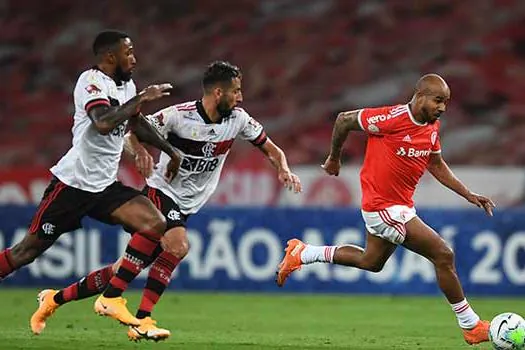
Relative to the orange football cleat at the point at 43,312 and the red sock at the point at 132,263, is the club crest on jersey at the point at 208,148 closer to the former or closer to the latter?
the red sock at the point at 132,263

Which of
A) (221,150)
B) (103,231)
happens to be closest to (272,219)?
(103,231)

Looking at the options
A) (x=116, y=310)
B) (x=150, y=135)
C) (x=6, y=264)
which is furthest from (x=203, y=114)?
(x=6, y=264)

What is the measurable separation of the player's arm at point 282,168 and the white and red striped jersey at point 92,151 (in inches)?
55.3

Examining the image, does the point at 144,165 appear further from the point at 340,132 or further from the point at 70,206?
→ the point at 340,132

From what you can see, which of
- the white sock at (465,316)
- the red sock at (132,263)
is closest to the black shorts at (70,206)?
the red sock at (132,263)

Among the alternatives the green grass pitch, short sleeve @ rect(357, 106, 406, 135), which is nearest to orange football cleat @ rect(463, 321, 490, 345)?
the green grass pitch

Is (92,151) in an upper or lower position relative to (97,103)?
lower

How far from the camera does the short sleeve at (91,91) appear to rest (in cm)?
841

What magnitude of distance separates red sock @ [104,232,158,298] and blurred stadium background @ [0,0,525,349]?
609 cm

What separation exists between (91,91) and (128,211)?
2.94ft

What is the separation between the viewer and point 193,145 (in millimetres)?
9375

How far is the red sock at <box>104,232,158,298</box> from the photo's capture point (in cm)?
867

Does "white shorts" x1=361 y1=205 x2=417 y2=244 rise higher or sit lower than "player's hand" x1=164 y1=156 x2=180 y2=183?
lower

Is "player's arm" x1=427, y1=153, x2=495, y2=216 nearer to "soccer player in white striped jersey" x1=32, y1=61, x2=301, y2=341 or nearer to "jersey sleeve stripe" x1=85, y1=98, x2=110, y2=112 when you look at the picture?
"soccer player in white striped jersey" x1=32, y1=61, x2=301, y2=341
